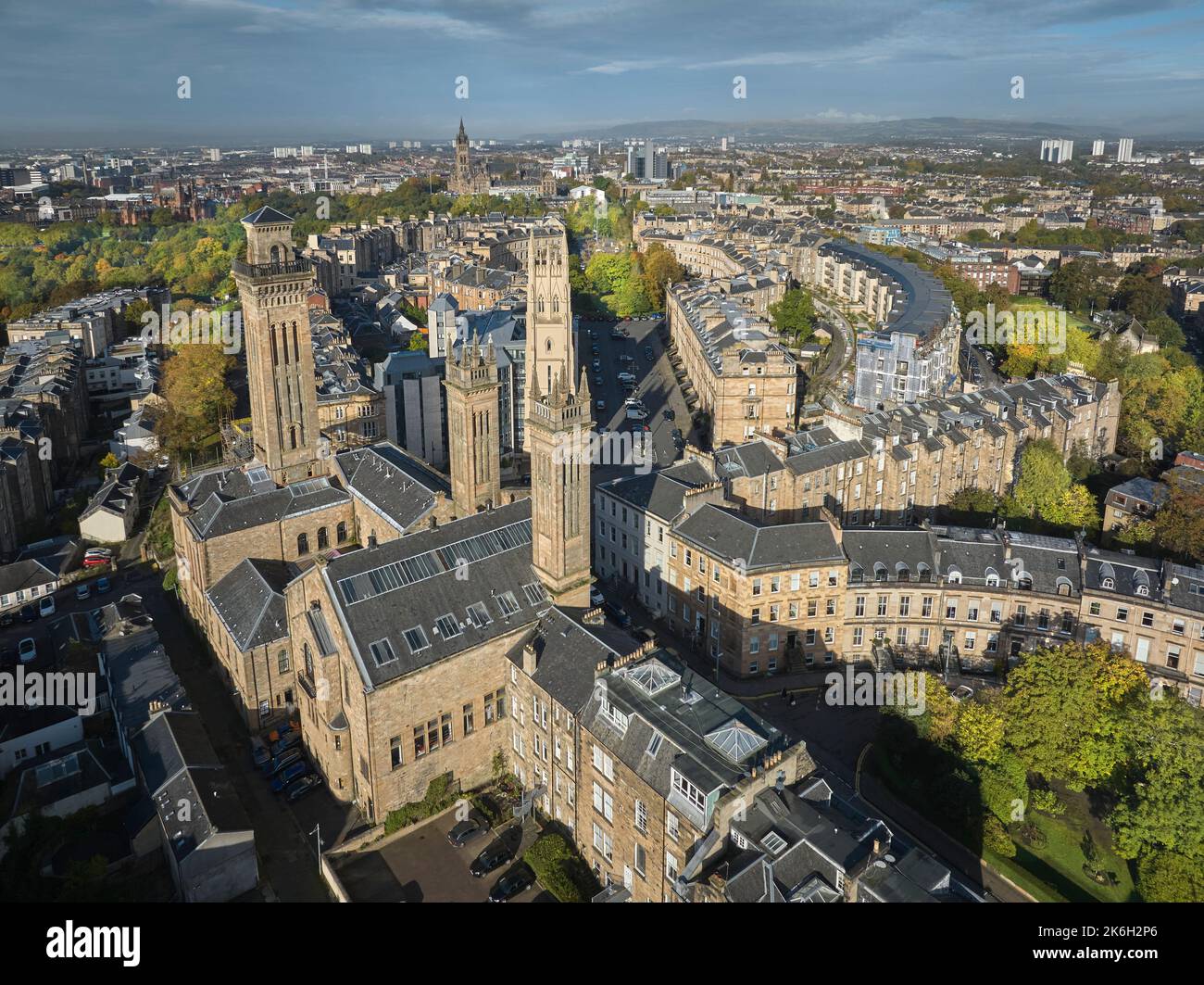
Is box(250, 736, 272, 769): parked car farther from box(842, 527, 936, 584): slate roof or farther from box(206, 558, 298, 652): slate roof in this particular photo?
box(842, 527, 936, 584): slate roof

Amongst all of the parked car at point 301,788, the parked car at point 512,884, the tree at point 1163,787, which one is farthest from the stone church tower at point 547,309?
the tree at point 1163,787

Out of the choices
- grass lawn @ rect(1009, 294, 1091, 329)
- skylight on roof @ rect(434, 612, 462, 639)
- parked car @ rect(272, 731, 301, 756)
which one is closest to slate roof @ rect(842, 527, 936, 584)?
skylight on roof @ rect(434, 612, 462, 639)

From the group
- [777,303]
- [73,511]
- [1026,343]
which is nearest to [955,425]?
[1026,343]

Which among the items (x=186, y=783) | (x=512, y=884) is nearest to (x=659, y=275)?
(x=186, y=783)

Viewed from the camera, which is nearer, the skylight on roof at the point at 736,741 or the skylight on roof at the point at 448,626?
the skylight on roof at the point at 736,741

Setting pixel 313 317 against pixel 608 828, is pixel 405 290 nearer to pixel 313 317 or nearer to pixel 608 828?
pixel 313 317

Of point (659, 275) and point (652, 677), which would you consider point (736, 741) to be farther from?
point (659, 275)

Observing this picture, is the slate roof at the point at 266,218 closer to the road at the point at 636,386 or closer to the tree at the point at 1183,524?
the road at the point at 636,386
